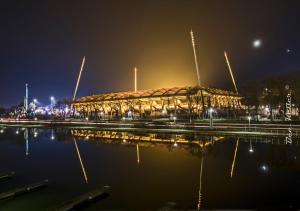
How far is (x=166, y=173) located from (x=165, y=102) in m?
62.0

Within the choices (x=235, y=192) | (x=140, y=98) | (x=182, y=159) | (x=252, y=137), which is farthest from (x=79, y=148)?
(x=140, y=98)

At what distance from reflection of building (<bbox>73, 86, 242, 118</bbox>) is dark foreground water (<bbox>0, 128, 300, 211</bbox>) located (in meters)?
39.4

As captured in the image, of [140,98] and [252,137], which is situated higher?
[140,98]

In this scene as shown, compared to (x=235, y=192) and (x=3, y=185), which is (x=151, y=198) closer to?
(x=235, y=192)

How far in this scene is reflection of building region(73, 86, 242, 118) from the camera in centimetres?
7062

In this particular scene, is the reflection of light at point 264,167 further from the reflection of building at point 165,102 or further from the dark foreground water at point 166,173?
the reflection of building at point 165,102

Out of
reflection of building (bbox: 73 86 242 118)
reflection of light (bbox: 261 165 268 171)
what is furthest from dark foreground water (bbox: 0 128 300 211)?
reflection of building (bbox: 73 86 242 118)

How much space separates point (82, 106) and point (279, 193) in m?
91.2

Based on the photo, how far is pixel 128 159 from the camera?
77.0ft

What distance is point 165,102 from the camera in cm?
8044

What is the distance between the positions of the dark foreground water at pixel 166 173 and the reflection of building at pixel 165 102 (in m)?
39.4

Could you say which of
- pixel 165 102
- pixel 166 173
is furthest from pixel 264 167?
pixel 165 102

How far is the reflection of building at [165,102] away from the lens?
7062 centimetres

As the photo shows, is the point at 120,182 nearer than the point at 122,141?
Yes
